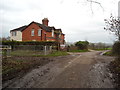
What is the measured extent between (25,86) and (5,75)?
1899 mm

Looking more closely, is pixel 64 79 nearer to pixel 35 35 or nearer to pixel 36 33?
pixel 36 33

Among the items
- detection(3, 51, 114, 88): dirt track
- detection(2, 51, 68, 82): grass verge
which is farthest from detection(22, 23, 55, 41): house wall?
detection(3, 51, 114, 88): dirt track

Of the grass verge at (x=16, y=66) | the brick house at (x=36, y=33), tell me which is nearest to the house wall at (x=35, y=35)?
the brick house at (x=36, y=33)

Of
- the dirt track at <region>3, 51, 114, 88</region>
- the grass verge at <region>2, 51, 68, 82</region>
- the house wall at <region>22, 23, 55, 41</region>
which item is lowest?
the dirt track at <region>3, 51, 114, 88</region>

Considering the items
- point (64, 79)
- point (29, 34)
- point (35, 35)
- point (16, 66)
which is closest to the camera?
point (64, 79)

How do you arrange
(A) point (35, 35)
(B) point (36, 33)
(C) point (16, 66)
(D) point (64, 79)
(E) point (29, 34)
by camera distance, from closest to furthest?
1. (D) point (64, 79)
2. (C) point (16, 66)
3. (B) point (36, 33)
4. (A) point (35, 35)
5. (E) point (29, 34)

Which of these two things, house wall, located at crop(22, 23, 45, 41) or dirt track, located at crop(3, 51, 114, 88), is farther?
house wall, located at crop(22, 23, 45, 41)

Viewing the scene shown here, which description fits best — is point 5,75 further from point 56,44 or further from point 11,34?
point 11,34

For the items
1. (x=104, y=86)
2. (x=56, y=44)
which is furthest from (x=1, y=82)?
(x=56, y=44)

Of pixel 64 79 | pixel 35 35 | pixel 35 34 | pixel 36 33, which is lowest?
pixel 64 79

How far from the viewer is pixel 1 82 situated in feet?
15.2

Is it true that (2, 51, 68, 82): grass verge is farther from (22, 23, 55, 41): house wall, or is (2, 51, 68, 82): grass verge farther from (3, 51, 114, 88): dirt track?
(22, 23, 55, 41): house wall

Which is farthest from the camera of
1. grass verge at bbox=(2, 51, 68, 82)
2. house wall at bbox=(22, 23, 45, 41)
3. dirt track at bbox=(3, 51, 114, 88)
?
house wall at bbox=(22, 23, 45, 41)

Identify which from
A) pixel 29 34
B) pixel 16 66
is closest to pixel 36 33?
pixel 29 34
